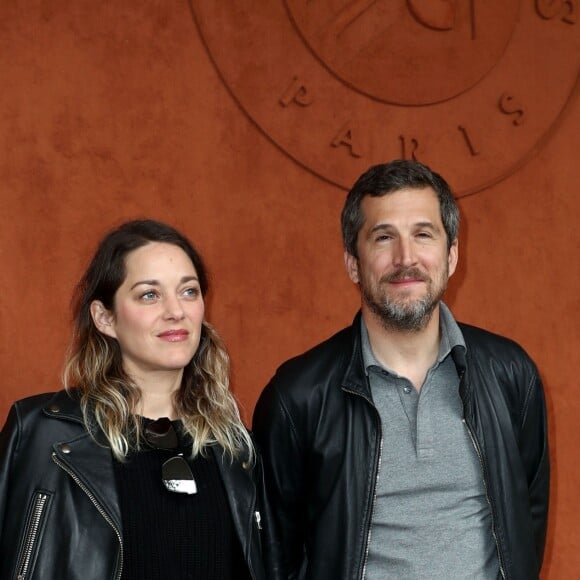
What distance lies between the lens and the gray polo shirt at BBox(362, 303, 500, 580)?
2168mm

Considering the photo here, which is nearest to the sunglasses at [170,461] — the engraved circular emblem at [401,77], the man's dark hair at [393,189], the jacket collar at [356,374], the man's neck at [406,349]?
the jacket collar at [356,374]

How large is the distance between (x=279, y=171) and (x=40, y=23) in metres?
0.95

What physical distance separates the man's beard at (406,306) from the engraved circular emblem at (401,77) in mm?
1501

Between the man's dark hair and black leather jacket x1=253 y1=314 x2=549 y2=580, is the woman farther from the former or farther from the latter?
the man's dark hair

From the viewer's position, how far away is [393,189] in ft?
7.95

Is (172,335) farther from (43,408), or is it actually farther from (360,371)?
(360,371)

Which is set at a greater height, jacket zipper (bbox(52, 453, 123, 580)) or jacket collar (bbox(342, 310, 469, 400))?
jacket collar (bbox(342, 310, 469, 400))

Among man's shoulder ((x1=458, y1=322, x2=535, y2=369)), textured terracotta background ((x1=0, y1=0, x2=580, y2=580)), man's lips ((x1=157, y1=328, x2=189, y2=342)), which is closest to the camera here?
man's lips ((x1=157, y1=328, x2=189, y2=342))

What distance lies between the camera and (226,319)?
3.66m

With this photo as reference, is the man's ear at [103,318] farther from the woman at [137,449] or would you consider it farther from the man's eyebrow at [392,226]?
the man's eyebrow at [392,226]

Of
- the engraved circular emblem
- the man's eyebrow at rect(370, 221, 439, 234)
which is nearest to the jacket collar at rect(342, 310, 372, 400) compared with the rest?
the man's eyebrow at rect(370, 221, 439, 234)

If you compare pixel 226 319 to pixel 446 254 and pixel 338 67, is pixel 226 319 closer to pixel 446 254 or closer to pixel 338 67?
pixel 338 67

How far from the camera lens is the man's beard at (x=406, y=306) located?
2307 millimetres

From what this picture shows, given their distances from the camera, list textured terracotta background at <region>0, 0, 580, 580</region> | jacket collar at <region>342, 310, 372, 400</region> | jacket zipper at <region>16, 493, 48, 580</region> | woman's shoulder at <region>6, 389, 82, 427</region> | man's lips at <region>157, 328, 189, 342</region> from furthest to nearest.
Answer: textured terracotta background at <region>0, 0, 580, 580</region>, jacket collar at <region>342, 310, 372, 400</region>, man's lips at <region>157, 328, 189, 342</region>, woman's shoulder at <region>6, 389, 82, 427</region>, jacket zipper at <region>16, 493, 48, 580</region>
